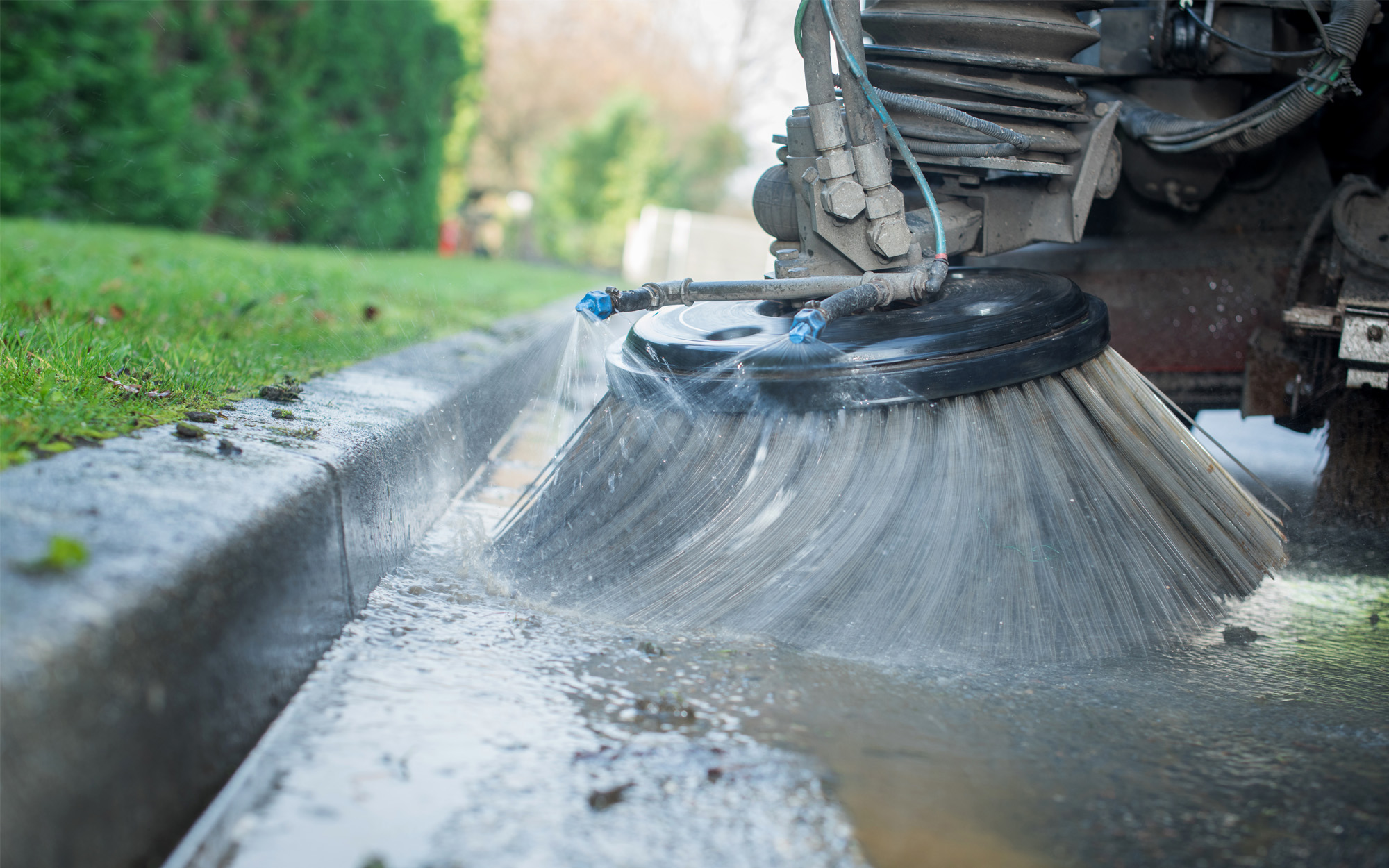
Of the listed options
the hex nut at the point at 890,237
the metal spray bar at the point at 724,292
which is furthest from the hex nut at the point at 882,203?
the metal spray bar at the point at 724,292

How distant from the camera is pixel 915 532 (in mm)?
1692

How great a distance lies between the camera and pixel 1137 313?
258cm

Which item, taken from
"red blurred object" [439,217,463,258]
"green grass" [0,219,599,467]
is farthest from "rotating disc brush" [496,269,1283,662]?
"red blurred object" [439,217,463,258]

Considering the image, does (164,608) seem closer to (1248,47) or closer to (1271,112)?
(1271,112)

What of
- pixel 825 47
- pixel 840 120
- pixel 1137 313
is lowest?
pixel 1137 313

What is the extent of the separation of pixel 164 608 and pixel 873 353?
3.55 feet

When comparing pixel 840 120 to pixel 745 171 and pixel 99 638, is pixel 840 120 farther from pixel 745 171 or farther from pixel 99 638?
pixel 745 171

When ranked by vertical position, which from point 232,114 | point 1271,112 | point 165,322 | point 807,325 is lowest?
point 165,322

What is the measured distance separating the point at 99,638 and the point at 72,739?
86 mm

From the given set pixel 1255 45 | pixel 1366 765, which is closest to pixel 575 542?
pixel 1366 765

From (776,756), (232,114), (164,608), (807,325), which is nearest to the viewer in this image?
(164,608)

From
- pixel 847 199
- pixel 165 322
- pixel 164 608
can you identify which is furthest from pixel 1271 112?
pixel 165 322

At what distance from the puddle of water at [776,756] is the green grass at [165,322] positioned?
0.53m

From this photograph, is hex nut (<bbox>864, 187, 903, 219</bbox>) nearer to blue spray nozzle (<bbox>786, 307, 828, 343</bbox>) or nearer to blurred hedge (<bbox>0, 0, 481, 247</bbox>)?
blue spray nozzle (<bbox>786, 307, 828, 343</bbox>)
